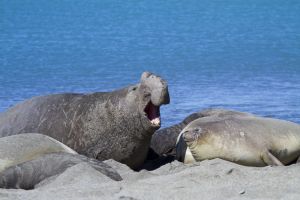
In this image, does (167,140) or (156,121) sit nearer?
(156,121)

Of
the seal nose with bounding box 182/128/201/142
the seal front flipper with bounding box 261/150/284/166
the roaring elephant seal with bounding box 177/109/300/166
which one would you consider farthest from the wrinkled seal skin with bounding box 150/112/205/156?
the seal front flipper with bounding box 261/150/284/166

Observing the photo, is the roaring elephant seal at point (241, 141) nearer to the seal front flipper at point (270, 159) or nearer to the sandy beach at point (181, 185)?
the seal front flipper at point (270, 159)

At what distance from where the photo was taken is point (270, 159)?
25.9ft

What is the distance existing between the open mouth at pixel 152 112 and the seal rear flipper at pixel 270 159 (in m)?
0.92

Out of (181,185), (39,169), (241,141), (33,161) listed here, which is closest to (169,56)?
(241,141)

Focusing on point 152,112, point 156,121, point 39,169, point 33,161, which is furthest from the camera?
point 152,112

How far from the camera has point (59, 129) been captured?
28.0 feet

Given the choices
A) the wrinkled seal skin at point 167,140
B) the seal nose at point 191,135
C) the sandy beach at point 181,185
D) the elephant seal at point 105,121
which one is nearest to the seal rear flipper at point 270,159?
the seal nose at point 191,135

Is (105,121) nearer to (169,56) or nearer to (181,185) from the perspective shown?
(181,185)

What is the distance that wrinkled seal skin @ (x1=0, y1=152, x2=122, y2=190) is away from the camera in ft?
23.0

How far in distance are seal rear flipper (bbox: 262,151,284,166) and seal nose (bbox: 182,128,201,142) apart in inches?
21.9

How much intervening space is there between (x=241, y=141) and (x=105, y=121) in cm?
119

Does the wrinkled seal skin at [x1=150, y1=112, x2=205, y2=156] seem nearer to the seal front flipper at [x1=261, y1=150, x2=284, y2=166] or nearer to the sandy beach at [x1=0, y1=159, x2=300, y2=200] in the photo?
the seal front flipper at [x1=261, y1=150, x2=284, y2=166]

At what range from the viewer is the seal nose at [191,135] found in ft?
26.1
